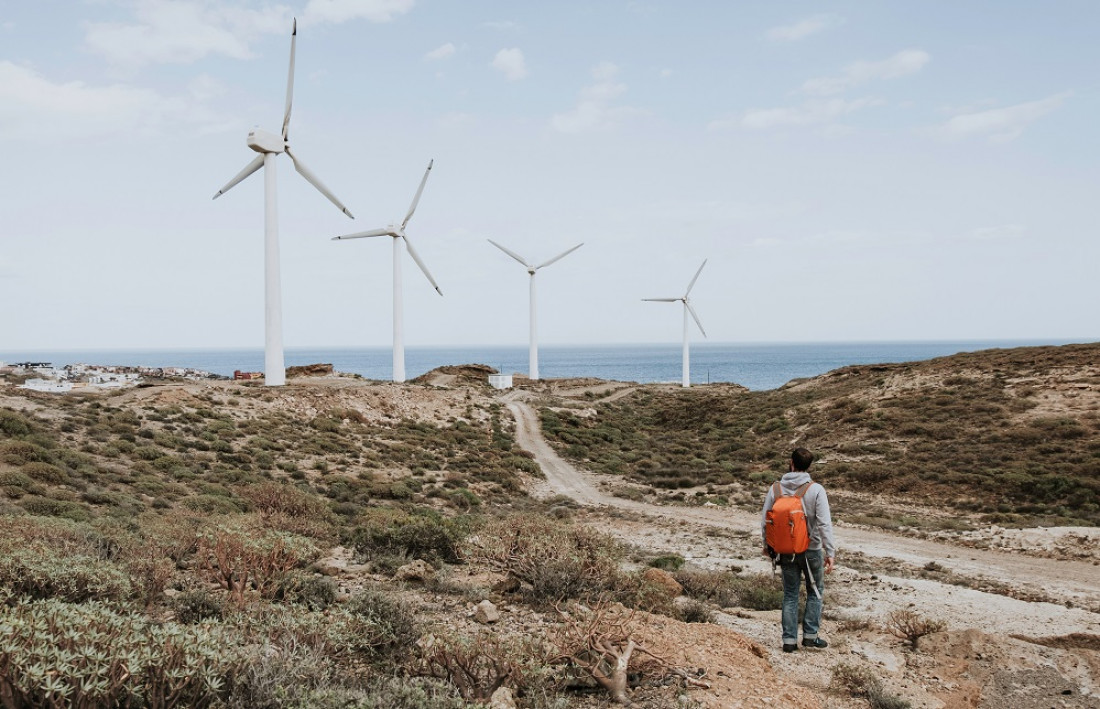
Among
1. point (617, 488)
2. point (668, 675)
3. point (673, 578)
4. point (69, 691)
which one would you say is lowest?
point (617, 488)

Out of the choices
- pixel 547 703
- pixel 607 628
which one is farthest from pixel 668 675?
pixel 547 703

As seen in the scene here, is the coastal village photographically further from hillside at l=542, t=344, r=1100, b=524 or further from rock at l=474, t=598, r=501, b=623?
rock at l=474, t=598, r=501, b=623

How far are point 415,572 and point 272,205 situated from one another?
3870 centimetres

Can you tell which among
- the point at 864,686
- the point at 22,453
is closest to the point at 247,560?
the point at 864,686

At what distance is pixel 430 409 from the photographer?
4988 cm

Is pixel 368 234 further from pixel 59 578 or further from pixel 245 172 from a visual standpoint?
pixel 59 578

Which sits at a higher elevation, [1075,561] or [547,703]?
[547,703]

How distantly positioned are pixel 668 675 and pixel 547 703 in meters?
1.74

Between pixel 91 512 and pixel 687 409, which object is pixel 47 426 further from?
pixel 687 409

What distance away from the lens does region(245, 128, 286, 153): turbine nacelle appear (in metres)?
43.7

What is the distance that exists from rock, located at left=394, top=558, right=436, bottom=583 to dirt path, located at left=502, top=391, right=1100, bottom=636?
27.1 ft

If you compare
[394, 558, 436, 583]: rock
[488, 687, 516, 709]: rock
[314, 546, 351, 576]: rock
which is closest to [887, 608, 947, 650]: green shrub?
[488, 687, 516, 709]: rock

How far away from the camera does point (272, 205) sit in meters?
43.4

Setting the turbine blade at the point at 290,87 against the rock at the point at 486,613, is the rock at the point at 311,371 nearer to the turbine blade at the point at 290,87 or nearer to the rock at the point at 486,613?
the turbine blade at the point at 290,87
